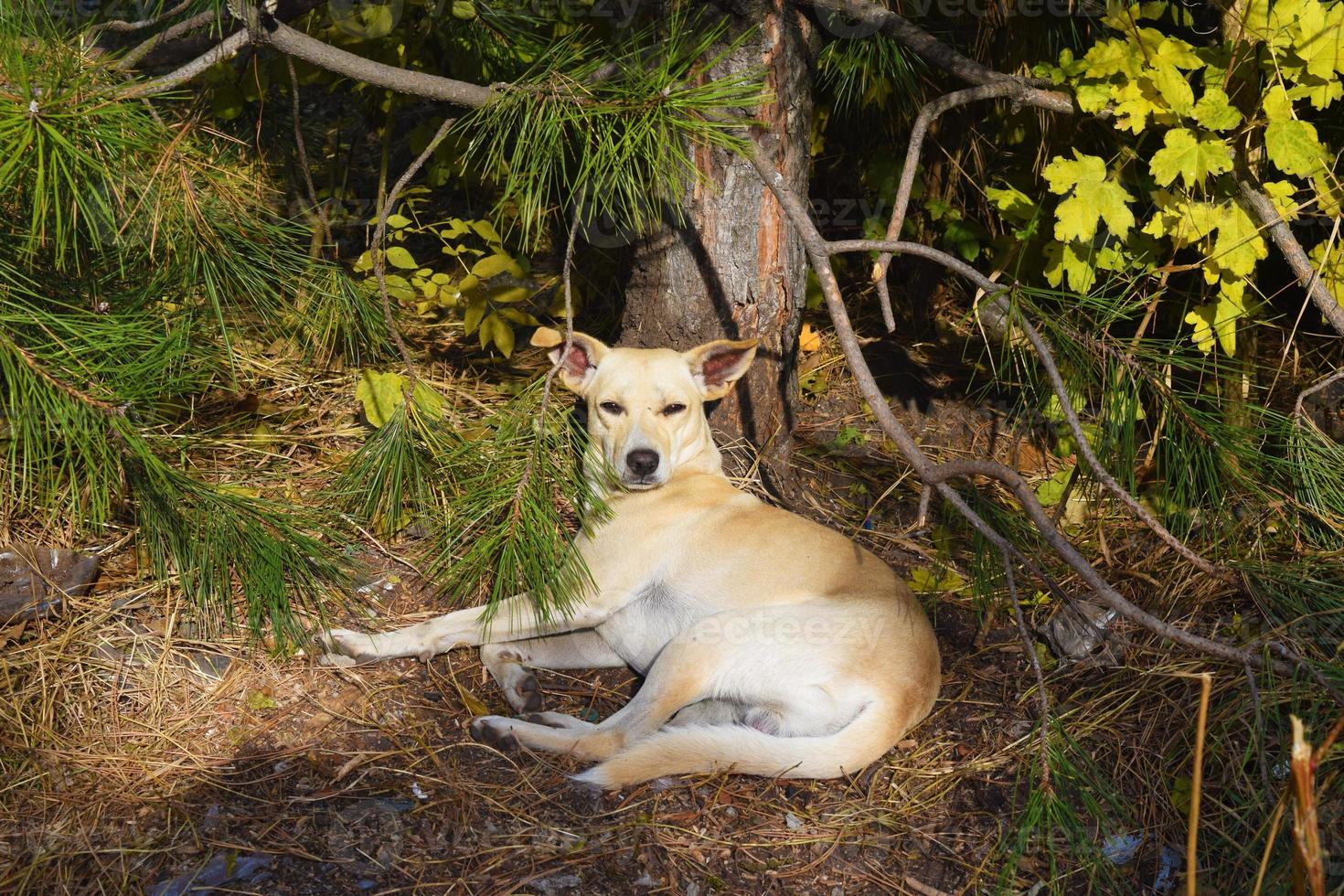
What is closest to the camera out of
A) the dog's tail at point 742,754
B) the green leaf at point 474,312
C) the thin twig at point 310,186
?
the dog's tail at point 742,754

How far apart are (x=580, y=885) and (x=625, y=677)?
3.09 ft

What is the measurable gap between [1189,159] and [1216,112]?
146 mm

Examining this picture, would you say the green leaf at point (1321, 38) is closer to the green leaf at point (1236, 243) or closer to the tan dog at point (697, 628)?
the green leaf at point (1236, 243)

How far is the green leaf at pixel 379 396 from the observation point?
354 centimetres

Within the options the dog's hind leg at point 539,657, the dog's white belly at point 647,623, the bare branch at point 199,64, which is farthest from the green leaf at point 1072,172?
the bare branch at point 199,64

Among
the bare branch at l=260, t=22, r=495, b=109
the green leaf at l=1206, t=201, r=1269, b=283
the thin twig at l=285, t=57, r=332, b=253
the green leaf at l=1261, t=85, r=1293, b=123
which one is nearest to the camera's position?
the bare branch at l=260, t=22, r=495, b=109

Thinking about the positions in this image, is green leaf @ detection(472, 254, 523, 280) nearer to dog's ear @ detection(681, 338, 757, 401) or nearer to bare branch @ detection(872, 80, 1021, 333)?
dog's ear @ detection(681, 338, 757, 401)

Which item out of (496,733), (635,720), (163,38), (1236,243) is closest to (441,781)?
(496,733)

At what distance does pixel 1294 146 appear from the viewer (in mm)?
2895

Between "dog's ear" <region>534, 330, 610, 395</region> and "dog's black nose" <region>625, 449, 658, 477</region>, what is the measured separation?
0.33 m

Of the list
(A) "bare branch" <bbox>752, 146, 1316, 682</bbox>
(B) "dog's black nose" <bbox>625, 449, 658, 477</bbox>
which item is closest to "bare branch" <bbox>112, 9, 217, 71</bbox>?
(A) "bare branch" <bbox>752, 146, 1316, 682</bbox>

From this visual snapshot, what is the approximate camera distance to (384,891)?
2279 mm

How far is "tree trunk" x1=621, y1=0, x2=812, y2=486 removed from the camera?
3488 mm

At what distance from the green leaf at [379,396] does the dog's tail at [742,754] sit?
150 centimetres
